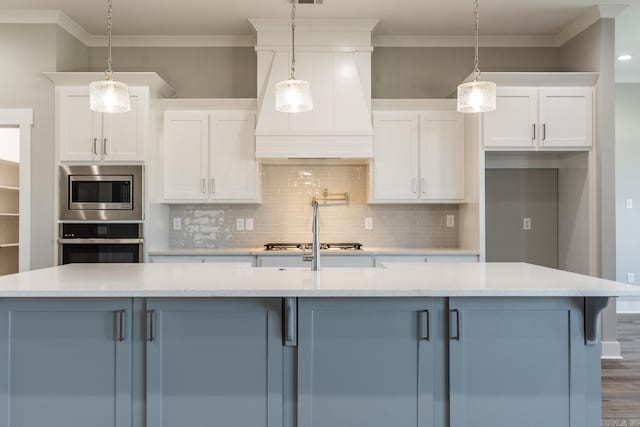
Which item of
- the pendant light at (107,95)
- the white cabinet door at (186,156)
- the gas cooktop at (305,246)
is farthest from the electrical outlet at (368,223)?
the pendant light at (107,95)

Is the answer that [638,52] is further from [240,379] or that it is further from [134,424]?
[134,424]

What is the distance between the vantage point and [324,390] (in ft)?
7.07

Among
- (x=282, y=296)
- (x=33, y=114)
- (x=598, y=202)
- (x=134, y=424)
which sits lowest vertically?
(x=134, y=424)

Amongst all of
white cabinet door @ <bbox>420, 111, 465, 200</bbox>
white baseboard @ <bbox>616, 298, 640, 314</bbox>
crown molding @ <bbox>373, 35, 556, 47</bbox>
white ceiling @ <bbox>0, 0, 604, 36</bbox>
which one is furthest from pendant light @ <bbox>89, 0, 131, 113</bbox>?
white baseboard @ <bbox>616, 298, 640, 314</bbox>

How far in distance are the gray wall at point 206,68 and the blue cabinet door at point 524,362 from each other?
3.41 metres

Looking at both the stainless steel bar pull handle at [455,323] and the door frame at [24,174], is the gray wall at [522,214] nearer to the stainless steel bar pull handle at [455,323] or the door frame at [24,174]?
the stainless steel bar pull handle at [455,323]

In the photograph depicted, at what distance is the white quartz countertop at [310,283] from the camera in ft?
6.48

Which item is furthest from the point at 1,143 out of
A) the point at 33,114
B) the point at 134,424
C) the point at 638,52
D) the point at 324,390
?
the point at 638,52

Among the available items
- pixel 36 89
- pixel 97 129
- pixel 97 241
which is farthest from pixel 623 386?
pixel 36 89

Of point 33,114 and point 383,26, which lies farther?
point 383,26

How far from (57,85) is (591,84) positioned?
4.57 meters

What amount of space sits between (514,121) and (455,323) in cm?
260

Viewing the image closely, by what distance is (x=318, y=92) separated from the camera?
14.1 ft

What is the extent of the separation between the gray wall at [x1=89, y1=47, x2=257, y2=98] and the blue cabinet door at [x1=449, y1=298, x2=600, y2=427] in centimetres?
341
